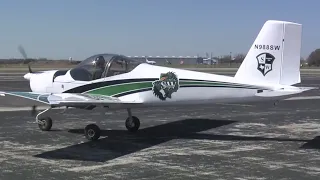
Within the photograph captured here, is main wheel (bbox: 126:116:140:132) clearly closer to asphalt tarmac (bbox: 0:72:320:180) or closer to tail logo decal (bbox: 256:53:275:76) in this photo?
asphalt tarmac (bbox: 0:72:320:180)

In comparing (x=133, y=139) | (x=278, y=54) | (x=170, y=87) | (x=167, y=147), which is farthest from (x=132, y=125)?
(x=278, y=54)

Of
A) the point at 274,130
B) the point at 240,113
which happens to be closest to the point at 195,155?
the point at 274,130

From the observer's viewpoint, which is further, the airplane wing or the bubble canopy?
the bubble canopy

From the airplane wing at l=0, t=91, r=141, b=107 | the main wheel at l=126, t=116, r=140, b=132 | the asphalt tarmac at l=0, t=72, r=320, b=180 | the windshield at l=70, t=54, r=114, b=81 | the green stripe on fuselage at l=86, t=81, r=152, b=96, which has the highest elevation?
the windshield at l=70, t=54, r=114, b=81

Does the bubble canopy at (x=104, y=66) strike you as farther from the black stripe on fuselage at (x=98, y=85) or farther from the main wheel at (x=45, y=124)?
the main wheel at (x=45, y=124)

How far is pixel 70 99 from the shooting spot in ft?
33.3

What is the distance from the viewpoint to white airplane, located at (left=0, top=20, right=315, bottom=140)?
1016 centimetres

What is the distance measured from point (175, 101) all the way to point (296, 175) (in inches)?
159

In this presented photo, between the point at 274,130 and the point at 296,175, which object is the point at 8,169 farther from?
the point at 274,130

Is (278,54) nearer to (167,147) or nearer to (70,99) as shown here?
(167,147)

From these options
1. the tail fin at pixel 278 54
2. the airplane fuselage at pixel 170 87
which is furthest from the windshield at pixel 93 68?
the tail fin at pixel 278 54

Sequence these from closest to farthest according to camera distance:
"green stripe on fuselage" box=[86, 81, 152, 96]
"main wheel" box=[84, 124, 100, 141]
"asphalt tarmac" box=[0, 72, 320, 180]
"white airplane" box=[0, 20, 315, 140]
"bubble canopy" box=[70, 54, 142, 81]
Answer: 1. "asphalt tarmac" box=[0, 72, 320, 180]
2. "white airplane" box=[0, 20, 315, 140]
3. "main wheel" box=[84, 124, 100, 141]
4. "green stripe on fuselage" box=[86, 81, 152, 96]
5. "bubble canopy" box=[70, 54, 142, 81]

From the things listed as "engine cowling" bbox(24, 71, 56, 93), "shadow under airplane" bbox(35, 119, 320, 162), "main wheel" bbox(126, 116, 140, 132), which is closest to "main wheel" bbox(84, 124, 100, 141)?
"shadow under airplane" bbox(35, 119, 320, 162)

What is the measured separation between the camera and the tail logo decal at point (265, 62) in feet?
33.7
